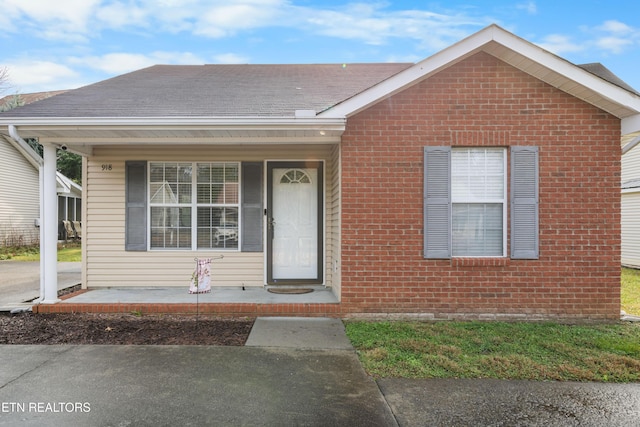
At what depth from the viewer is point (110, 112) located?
534cm

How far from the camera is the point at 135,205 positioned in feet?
22.1

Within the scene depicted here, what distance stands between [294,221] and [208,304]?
212cm

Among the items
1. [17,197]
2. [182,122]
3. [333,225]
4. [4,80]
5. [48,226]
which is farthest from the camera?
[4,80]

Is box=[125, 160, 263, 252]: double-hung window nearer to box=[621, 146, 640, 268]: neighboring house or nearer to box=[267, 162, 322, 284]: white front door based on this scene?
box=[267, 162, 322, 284]: white front door

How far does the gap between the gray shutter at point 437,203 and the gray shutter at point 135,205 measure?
186 inches

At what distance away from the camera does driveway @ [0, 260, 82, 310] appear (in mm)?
6649

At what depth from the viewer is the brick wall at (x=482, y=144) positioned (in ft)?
17.6

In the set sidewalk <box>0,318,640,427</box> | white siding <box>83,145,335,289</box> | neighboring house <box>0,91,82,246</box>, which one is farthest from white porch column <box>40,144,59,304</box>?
neighboring house <box>0,91,82,246</box>

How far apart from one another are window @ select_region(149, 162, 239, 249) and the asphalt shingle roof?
1.24 m

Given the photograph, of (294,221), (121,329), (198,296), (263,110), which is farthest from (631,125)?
(121,329)

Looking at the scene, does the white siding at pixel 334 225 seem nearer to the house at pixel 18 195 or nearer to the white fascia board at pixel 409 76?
the white fascia board at pixel 409 76

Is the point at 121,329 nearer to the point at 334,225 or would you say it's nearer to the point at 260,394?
the point at 260,394

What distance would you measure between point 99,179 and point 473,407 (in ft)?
21.8

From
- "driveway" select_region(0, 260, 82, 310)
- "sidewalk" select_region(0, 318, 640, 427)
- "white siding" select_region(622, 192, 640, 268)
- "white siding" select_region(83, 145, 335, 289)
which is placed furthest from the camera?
"white siding" select_region(622, 192, 640, 268)
